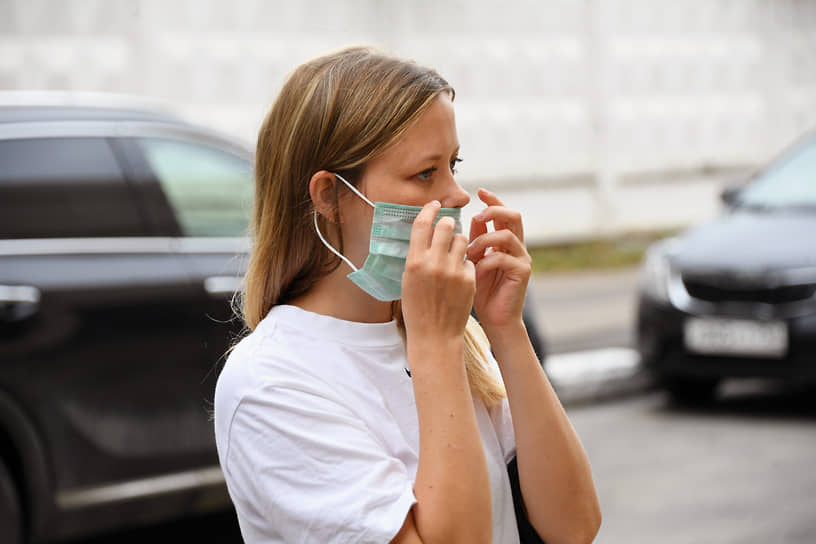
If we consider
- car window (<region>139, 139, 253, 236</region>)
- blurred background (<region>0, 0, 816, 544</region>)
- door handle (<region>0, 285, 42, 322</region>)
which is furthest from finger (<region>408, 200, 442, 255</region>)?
blurred background (<region>0, 0, 816, 544</region>)

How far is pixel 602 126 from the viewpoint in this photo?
14.0 m

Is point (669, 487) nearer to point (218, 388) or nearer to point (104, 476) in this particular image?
point (104, 476)

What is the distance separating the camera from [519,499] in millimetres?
1951

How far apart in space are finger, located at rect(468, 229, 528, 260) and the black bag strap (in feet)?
1.15

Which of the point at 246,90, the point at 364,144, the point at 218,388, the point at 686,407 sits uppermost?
the point at 364,144

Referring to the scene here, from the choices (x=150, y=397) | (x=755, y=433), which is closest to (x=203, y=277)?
(x=150, y=397)

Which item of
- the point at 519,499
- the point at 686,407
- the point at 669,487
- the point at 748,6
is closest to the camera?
the point at 519,499

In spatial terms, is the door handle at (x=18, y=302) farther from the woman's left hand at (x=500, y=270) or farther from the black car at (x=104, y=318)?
the woman's left hand at (x=500, y=270)

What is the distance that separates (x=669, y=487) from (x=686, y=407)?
163cm

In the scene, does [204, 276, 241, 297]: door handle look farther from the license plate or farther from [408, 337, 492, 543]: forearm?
the license plate

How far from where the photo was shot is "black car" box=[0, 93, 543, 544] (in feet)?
13.0

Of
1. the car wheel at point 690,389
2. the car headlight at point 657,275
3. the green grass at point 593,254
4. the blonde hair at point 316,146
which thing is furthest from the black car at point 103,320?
the green grass at point 593,254

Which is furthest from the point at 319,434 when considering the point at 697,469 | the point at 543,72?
the point at 543,72

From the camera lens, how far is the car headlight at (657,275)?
676 cm
